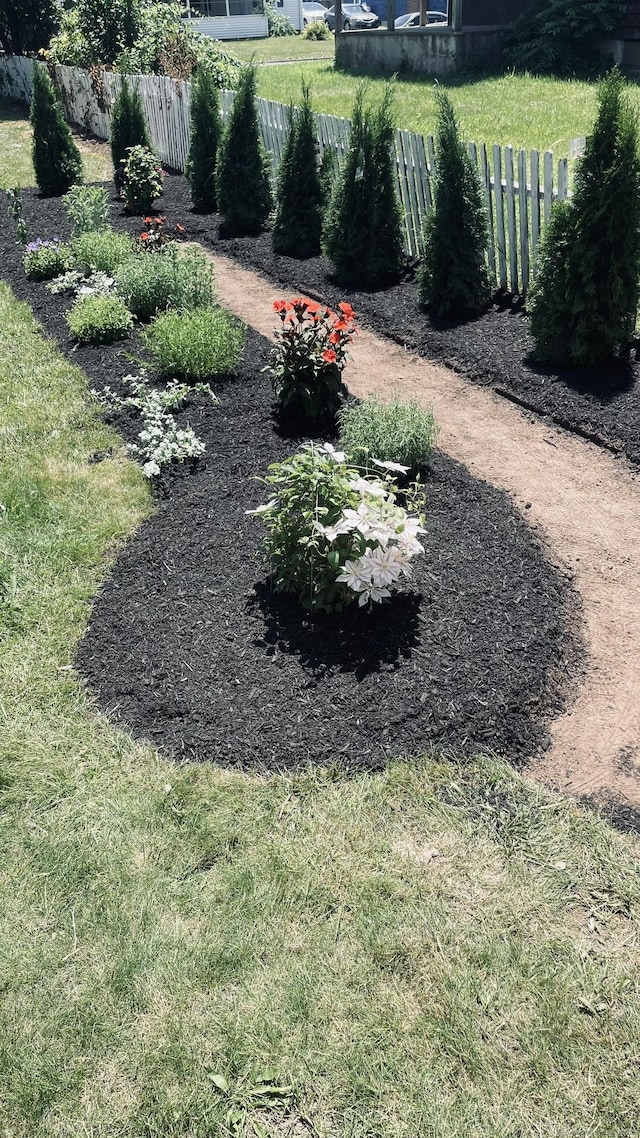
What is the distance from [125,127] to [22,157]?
517 centimetres

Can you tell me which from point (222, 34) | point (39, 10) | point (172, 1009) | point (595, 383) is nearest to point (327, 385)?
point (595, 383)

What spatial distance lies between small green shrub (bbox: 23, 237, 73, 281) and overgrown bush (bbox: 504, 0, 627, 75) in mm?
15973

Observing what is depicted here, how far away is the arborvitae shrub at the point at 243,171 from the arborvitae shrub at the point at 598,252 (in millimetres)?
5639

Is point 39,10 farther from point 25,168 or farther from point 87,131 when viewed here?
point 25,168

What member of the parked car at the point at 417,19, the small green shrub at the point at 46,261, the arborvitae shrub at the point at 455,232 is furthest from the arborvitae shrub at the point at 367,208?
the parked car at the point at 417,19

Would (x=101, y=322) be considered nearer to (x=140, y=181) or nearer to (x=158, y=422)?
(x=158, y=422)

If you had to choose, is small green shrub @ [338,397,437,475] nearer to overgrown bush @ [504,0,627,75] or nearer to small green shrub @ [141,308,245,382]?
small green shrub @ [141,308,245,382]

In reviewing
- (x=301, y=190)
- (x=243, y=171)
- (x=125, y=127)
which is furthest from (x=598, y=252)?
(x=125, y=127)

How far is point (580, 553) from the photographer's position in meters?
4.79

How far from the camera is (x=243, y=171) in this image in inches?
431

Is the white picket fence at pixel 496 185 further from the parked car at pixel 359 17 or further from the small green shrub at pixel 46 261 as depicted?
the parked car at pixel 359 17

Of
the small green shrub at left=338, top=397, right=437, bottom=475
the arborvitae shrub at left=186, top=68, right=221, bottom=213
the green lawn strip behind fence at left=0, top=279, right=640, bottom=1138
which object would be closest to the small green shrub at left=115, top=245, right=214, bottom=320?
the small green shrub at left=338, top=397, right=437, bottom=475

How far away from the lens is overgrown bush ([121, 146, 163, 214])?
12.1 metres

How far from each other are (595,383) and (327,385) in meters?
2.09
